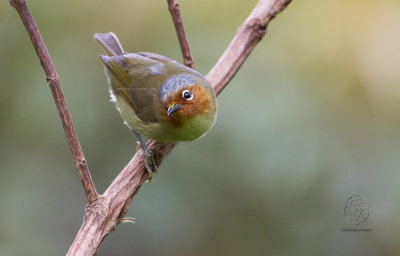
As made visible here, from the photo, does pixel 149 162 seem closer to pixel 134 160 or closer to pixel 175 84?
pixel 134 160

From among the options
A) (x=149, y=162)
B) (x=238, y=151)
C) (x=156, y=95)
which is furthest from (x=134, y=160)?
(x=238, y=151)

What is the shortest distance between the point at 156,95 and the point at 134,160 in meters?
0.60

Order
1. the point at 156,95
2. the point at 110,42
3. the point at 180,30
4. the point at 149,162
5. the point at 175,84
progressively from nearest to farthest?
the point at 149,162 < the point at 175,84 < the point at 180,30 < the point at 156,95 < the point at 110,42

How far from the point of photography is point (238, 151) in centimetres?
321

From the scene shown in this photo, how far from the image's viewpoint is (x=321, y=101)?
11.2 feet

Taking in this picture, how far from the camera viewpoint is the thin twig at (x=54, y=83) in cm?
191

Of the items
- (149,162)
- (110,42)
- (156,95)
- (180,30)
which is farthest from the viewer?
(110,42)

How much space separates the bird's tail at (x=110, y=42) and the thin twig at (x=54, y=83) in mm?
1445

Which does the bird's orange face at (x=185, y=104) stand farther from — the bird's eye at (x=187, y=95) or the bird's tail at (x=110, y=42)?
the bird's tail at (x=110, y=42)

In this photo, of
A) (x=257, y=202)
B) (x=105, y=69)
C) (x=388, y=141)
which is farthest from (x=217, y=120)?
(x=388, y=141)

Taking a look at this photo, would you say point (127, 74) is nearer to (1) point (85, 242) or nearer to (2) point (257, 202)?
(2) point (257, 202)

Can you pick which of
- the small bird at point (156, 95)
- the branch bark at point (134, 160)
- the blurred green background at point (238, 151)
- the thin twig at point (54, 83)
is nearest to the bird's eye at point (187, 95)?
the small bird at point (156, 95)

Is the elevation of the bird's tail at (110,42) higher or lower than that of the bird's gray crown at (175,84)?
higher

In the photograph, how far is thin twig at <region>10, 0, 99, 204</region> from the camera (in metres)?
1.91
